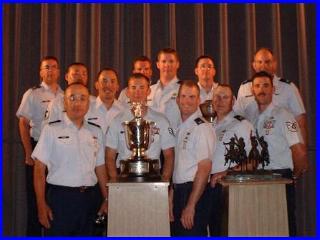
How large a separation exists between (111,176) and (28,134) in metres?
1.43

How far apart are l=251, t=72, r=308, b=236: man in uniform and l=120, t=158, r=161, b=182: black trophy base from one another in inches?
46.9

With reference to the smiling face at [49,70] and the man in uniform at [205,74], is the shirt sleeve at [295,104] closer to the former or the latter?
the man in uniform at [205,74]

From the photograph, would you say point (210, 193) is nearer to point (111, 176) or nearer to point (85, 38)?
point (111, 176)

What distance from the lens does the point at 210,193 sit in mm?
3373

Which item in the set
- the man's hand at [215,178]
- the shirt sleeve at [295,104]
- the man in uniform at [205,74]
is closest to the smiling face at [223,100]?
the man's hand at [215,178]

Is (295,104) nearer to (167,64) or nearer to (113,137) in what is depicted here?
(167,64)

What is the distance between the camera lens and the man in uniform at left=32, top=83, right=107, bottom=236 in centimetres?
325

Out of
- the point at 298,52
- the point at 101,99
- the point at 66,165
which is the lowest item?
the point at 66,165

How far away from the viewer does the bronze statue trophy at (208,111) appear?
3717 mm

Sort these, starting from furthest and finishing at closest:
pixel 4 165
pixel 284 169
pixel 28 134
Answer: pixel 4 165 < pixel 28 134 < pixel 284 169

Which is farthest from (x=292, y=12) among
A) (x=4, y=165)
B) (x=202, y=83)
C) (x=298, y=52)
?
(x=4, y=165)

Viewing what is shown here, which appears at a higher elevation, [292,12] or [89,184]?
[292,12]

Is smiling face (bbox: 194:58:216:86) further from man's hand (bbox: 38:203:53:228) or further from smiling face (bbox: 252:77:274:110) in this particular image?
man's hand (bbox: 38:203:53:228)

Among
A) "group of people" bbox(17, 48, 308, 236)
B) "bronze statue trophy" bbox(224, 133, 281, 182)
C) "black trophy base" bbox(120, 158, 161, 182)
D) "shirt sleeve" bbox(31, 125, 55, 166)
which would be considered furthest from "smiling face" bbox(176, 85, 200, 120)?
"shirt sleeve" bbox(31, 125, 55, 166)
